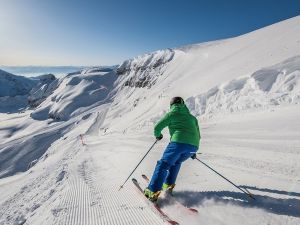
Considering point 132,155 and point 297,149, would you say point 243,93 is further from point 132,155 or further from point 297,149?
point 297,149

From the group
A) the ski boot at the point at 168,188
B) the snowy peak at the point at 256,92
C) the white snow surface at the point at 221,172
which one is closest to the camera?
the white snow surface at the point at 221,172

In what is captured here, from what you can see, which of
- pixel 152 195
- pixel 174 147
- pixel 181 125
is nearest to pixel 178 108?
pixel 181 125

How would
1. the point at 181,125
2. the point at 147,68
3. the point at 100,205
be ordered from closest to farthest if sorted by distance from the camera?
the point at 181,125
the point at 100,205
the point at 147,68

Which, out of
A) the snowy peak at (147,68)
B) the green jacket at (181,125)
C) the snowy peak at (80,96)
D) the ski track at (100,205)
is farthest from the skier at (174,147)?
the snowy peak at (80,96)

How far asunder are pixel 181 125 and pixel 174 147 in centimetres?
43

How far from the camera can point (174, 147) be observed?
5.52 metres

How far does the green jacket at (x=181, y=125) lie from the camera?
5.59 metres

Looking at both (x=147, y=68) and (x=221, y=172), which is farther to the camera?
(x=147, y=68)

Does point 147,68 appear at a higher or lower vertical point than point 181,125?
higher

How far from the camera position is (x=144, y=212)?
5.45 m

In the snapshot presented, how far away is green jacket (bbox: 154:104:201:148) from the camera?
5.59m

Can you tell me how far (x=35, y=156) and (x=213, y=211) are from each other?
52958 millimetres

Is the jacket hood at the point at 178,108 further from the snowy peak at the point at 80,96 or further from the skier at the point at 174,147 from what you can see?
→ the snowy peak at the point at 80,96

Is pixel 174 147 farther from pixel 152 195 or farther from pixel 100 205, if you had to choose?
pixel 100 205
